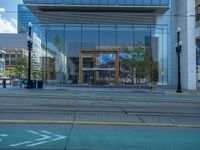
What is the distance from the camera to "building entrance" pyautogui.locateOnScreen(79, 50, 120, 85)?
49625 mm

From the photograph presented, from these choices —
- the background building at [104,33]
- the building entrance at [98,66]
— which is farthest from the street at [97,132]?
the background building at [104,33]

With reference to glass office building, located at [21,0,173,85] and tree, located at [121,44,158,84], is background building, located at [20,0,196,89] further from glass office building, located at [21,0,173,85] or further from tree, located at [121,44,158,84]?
tree, located at [121,44,158,84]

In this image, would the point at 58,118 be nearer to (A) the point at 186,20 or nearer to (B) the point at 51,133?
(B) the point at 51,133

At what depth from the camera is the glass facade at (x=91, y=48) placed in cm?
5003

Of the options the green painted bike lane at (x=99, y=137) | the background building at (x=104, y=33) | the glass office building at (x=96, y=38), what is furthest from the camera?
the background building at (x=104, y=33)

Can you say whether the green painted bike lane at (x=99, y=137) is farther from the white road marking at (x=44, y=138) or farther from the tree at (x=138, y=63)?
the tree at (x=138, y=63)

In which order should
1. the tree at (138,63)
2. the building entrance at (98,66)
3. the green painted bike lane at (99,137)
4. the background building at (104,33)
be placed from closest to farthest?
1. the green painted bike lane at (99,137)
2. the tree at (138,63)
3. the building entrance at (98,66)
4. the background building at (104,33)

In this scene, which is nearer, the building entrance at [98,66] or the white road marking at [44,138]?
the white road marking at [44,138]

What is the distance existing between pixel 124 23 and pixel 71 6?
343 inches

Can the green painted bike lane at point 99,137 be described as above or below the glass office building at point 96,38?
below

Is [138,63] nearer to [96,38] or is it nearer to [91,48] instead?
[91,48]

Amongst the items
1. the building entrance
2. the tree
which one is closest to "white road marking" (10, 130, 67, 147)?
the tree

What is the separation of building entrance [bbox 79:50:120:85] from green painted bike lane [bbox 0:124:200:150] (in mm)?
39102

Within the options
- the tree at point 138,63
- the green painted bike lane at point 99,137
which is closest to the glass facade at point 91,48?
the tree at point 138,63
